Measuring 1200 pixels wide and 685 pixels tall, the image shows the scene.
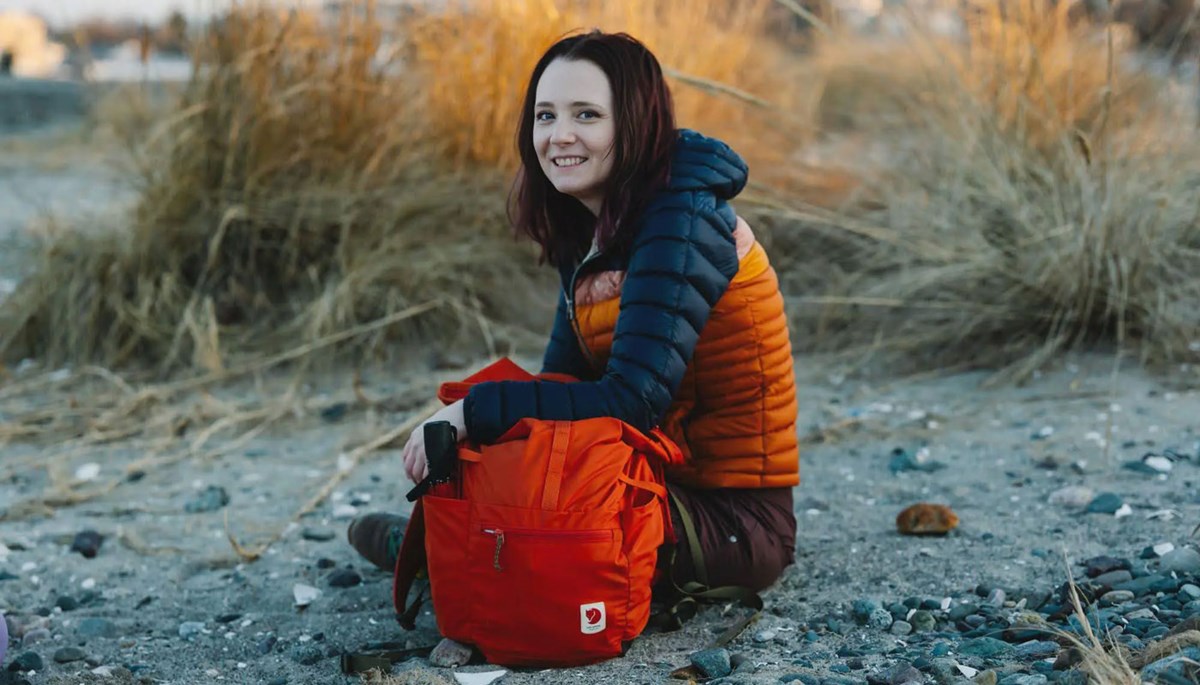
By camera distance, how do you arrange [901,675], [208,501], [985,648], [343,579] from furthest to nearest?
[208,501], [343,579], [985,648], [901,675]

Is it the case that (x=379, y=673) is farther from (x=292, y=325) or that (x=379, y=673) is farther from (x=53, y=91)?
(x=53, y=91)

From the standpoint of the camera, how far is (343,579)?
3109mm

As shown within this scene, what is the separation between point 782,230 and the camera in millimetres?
5391

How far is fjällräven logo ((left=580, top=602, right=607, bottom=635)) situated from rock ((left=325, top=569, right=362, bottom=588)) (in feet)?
2.90

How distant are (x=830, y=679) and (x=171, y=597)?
1.62 m

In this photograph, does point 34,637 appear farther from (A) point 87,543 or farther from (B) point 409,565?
(B) point 409,565

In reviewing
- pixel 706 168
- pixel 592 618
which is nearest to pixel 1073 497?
pixel 706 168

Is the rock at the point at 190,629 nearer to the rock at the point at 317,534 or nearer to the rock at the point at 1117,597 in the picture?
the rock at the point at 317,534

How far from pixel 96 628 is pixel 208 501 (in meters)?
0.92

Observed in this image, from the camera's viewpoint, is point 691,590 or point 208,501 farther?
point 208,501

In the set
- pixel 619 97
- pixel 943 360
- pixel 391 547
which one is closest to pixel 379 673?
pixel 391 547

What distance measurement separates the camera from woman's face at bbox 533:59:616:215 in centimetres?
267

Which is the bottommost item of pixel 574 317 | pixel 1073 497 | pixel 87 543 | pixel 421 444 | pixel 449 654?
pixel 87 543

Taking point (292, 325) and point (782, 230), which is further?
point (782, 230)
